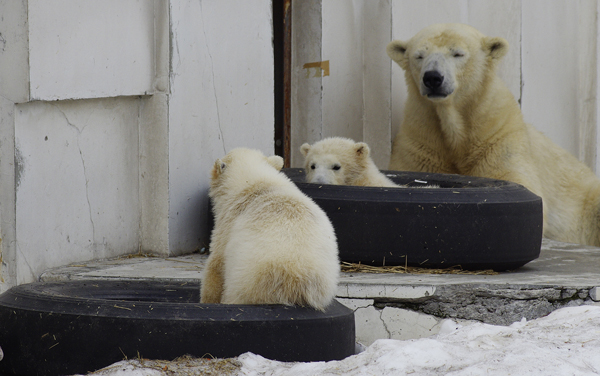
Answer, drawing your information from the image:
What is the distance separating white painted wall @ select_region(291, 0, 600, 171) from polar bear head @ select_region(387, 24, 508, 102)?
18.7 inches

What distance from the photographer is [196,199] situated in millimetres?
3984

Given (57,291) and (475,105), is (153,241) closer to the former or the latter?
(57,291)

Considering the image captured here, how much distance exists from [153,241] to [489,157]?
2623 millimetres

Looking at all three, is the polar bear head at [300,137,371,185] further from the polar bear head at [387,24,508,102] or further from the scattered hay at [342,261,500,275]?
the polar bear head at [387,24,508,102]

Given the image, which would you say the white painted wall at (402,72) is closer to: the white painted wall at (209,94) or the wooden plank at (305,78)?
the wooden plank at (305,78)

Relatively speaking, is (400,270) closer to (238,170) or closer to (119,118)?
(238,170)

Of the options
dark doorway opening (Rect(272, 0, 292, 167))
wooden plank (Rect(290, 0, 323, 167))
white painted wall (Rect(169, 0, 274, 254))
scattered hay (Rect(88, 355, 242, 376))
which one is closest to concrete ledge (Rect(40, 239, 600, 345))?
white painted wall (Rect(169, 0, 274, 254))

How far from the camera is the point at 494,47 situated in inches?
206

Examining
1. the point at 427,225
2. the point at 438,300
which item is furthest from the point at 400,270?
the point at 438,300

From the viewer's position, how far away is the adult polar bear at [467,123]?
5.04m

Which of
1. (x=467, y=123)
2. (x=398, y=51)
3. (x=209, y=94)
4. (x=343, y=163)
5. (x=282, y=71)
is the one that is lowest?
(x=343, y=163)

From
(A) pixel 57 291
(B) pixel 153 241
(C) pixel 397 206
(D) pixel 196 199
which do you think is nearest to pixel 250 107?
(D) pixel 196 199

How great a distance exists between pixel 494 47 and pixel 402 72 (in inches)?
36.4

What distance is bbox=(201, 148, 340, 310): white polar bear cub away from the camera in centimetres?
230
